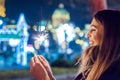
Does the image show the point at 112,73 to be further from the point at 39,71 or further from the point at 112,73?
the point at 39,71

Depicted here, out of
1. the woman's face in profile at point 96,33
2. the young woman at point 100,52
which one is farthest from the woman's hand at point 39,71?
the woman's face in profile at point 96,33

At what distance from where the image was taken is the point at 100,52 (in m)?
0.64

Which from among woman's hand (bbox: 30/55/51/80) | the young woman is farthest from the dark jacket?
woman's hand (bbox: 30/55/51/80)

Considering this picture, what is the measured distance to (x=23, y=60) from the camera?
59.1 inches

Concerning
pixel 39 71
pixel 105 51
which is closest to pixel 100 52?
pixel 105 51

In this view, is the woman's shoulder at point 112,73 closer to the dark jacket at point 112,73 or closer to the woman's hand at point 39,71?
the dark jacket at point 112,73

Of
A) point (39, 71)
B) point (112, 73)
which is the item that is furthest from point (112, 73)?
point (39, 71)

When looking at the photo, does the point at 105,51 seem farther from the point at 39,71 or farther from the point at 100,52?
the point at 39,71

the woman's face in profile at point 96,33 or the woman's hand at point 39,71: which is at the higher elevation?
the woman's face in profile at point 96,33

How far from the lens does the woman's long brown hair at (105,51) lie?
2.05 ft

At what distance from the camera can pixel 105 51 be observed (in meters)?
0.64

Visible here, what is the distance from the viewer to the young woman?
62cm

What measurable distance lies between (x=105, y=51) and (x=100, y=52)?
0.01 m

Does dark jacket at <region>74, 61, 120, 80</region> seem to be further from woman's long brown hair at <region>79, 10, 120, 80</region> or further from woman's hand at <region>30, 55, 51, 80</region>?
woman's hand at <region>30, 55, 51, 80</region>
